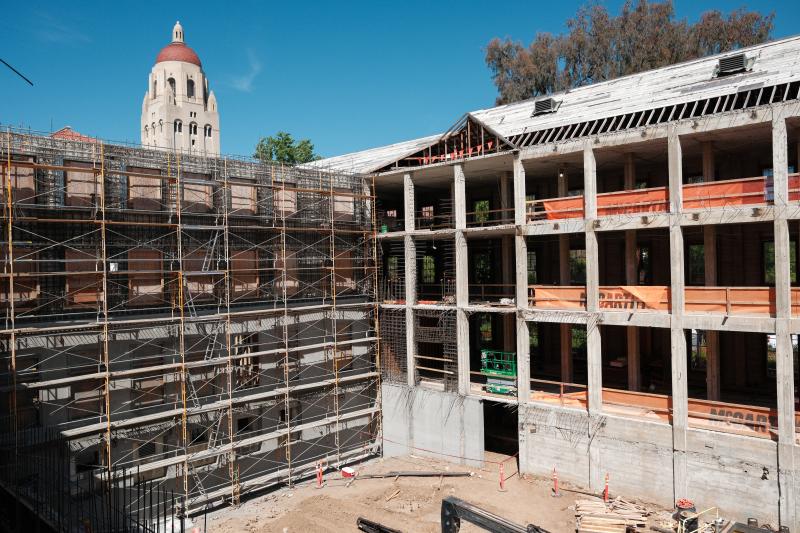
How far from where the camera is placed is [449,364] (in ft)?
81.4

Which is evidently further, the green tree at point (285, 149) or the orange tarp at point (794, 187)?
the green tree at point (285, 149)

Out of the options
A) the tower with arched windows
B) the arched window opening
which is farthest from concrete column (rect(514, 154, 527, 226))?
the arched window opening

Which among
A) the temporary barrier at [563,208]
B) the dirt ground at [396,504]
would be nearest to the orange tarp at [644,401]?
the dirt ground at [396,504]

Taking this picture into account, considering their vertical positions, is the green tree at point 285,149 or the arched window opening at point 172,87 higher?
the arched window opening at point 172,87

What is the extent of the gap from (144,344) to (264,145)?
1720 inches

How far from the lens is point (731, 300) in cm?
1772

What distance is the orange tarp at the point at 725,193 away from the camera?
17438 millimetres

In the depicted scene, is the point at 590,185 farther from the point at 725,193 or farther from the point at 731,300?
the point at 731,300

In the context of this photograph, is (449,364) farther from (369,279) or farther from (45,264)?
(45,264)

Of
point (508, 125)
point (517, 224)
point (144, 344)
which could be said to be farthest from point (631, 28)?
point (144, 344)

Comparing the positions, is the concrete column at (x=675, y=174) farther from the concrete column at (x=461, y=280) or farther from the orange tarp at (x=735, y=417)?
the concrete column at (x=461, y=280)

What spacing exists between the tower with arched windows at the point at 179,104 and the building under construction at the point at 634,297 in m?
53.4

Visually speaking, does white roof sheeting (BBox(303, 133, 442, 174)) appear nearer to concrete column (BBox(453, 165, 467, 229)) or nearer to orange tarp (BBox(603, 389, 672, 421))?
concrete column (BBox(453, 165, 467, 229))

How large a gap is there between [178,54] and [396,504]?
239ft
